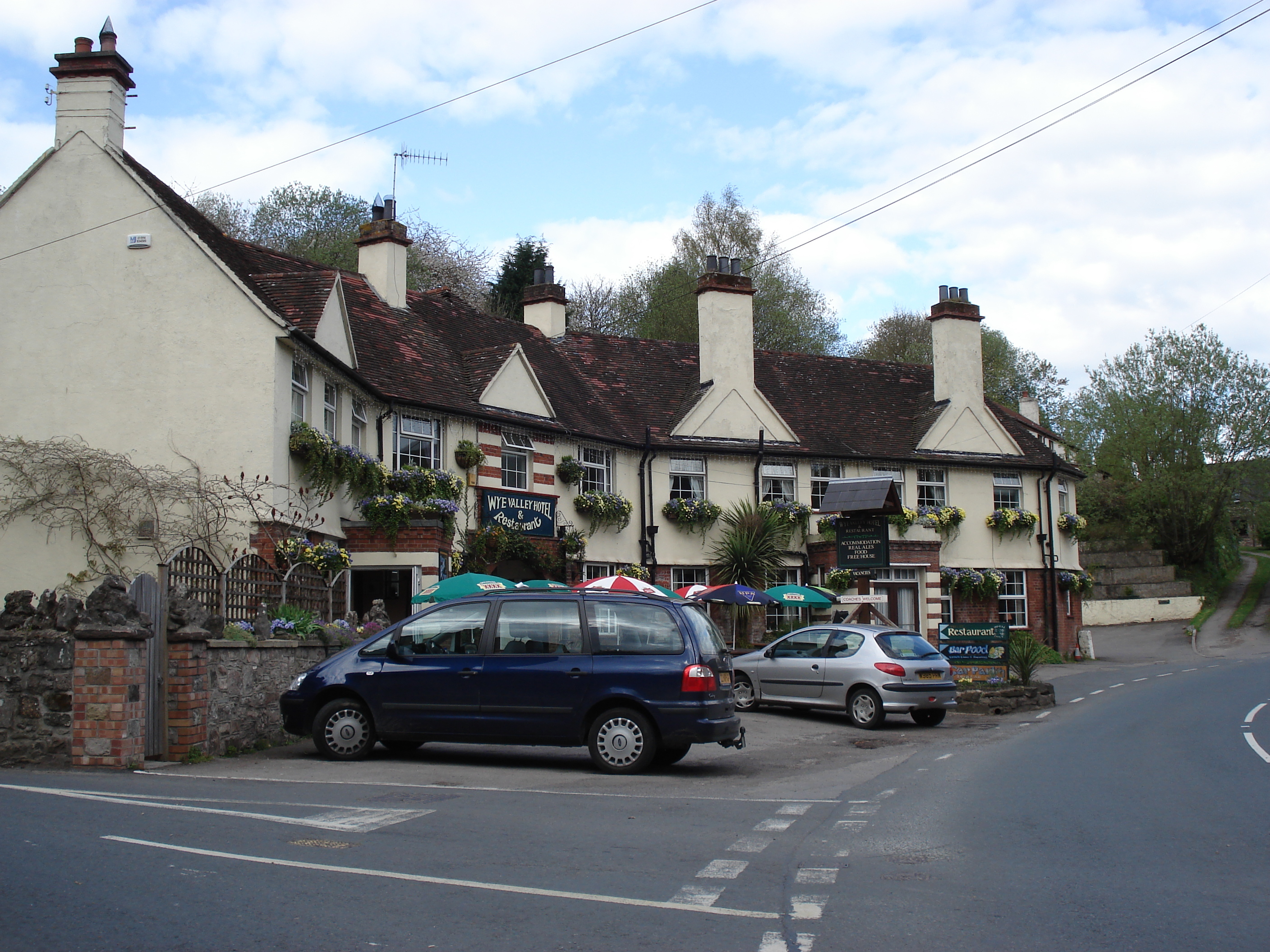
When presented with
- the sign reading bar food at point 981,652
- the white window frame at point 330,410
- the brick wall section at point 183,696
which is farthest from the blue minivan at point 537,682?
the sign reading bar food at point 981,652

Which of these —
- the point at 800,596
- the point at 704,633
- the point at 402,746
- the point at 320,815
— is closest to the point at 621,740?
the point at 704,633

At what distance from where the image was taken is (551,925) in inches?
214

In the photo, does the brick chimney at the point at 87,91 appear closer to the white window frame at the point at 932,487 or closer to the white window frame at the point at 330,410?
the white window frame at the point at 330,410

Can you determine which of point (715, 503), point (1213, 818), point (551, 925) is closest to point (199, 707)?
point (551, 925)

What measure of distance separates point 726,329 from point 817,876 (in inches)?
965

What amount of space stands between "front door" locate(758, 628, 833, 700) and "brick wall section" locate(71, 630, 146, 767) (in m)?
10.6

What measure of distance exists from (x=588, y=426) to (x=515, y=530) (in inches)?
155

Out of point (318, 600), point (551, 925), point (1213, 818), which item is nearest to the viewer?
Result: point (551, 925)

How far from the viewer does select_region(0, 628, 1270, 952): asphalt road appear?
17.6 feet

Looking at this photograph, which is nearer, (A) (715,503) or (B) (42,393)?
(B) (42,393)

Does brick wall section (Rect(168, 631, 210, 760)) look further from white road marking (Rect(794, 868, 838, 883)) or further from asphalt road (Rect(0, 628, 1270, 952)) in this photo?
white road marking (Rect(794, 868, 838, 883))

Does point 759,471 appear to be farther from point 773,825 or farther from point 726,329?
point 773,825

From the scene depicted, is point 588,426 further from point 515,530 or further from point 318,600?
point 318,600

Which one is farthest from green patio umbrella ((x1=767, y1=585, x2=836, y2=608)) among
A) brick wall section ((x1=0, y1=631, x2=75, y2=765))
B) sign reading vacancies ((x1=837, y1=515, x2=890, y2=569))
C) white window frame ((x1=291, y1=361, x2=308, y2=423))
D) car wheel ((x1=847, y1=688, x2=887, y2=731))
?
brick wall section ((x1=0, y1=631, x2=75, y2=765))
